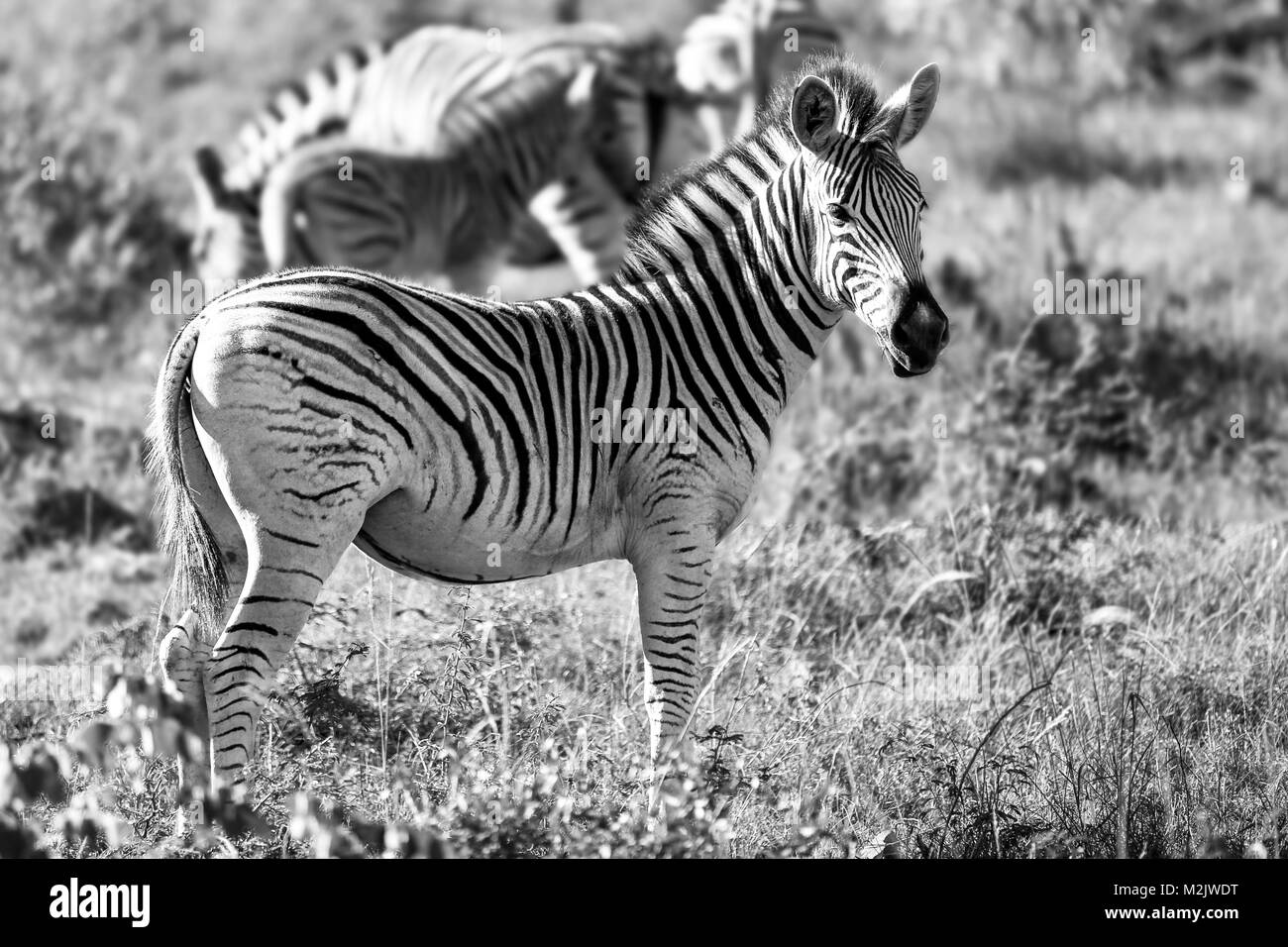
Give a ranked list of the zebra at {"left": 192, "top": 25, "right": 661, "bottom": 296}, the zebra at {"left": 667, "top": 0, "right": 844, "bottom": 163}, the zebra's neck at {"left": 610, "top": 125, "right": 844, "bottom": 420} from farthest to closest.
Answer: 1. the zebra at {"left": 667, "top": 0, "right": 844, "bottom": 163}
2. the zebra at {"left": 192, "top": 25, "right": 661, "bottom": 296}
3. the zebra's neck at {"left": 610, "top": 125, "right": 844, "bottom": 420}

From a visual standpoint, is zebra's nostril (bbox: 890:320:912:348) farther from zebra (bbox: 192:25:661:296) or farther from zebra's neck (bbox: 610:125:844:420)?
zebra (bbox: 192:25:661:296)

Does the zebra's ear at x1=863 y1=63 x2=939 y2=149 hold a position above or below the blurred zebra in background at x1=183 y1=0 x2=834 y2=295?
below

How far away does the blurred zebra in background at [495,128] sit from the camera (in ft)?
42.8

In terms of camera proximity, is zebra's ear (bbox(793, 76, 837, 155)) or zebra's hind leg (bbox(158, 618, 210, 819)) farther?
zebra's ear (bbox(793, 76, 837, 155))

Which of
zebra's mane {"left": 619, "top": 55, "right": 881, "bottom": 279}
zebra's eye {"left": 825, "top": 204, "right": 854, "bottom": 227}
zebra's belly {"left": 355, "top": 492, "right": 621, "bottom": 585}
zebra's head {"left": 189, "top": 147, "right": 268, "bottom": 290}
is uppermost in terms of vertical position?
zebra's head {"left": 189, "top": 147, "right": 268, "bottom": 290}

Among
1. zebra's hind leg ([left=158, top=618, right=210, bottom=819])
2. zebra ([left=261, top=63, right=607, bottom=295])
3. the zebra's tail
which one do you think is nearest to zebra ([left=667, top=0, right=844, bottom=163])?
zebra ([left=261, top=63, right=607, bottom=295])

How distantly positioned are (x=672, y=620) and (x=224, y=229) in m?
7.72

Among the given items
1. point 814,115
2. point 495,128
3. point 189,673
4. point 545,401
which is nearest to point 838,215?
point 814,115

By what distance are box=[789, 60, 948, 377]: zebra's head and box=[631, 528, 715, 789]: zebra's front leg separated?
1032mm

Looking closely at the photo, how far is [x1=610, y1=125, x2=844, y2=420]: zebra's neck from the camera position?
6.83 m

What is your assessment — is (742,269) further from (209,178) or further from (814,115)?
(209,178)

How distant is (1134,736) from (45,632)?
528 centimetres

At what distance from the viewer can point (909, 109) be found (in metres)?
6.83

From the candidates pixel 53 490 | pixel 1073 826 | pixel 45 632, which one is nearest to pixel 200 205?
pixel 53 490
